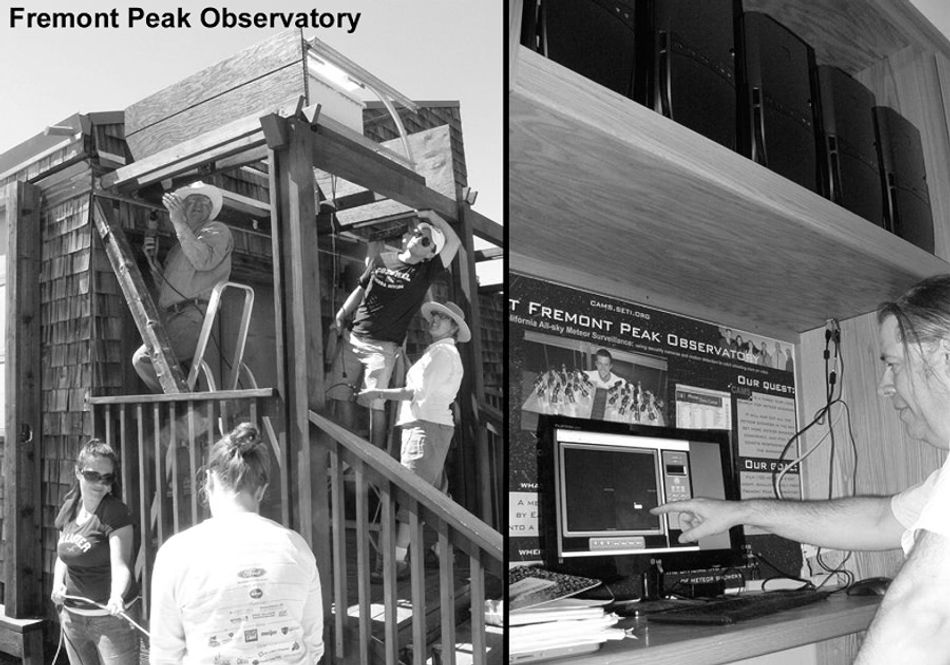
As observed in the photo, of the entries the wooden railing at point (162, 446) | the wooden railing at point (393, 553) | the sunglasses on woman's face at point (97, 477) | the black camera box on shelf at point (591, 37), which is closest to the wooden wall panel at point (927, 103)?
the black camera box on shelf at point (591, 37)

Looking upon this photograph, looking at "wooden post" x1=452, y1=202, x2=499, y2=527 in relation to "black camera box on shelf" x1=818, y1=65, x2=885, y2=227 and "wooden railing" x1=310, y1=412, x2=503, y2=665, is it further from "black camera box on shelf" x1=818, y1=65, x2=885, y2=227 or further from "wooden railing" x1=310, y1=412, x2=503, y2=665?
"black camera box on shelf" x1=818, y1=65, x2=885, y2=227

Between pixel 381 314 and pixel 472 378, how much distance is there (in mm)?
143

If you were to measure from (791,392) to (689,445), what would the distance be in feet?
1.80

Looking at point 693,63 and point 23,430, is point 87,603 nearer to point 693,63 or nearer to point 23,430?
point 23,430

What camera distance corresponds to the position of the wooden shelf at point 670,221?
94 centimetres

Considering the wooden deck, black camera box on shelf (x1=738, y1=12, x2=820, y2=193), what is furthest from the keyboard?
black camera box on shelf (x1=738, y1=12, x2=820, y2=193)

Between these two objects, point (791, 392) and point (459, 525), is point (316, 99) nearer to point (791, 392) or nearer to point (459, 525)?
point (459, 525)

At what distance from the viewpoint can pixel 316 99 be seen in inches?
36.9

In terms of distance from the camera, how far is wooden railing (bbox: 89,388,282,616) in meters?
0.81

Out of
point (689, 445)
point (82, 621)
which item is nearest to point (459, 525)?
point (82, 621)

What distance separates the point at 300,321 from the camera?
0.90 m

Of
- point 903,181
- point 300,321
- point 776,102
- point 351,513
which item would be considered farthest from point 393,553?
point 903,181

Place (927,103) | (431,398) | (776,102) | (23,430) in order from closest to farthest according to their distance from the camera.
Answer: (23,430) → (431,398) → (776,102) → (927,103)

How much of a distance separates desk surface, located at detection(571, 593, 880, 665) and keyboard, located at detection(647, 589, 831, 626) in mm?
16
